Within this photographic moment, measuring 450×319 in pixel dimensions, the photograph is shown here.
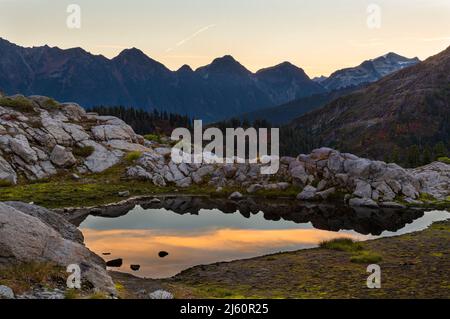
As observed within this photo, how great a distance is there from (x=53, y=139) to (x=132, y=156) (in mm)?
15614

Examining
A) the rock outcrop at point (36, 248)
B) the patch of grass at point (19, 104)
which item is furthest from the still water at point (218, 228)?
the patch of grass at point (19, 104)

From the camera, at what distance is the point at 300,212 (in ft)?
203

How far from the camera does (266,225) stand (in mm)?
53250

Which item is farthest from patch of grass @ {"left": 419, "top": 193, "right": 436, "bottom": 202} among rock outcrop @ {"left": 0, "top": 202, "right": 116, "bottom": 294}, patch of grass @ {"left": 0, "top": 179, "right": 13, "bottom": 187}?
patch of grass @ {"left": 0, "top": 179, "right": 13, "bottom": 187}

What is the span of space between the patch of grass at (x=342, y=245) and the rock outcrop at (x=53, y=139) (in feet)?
173

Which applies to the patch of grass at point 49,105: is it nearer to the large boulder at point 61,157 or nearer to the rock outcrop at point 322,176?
the large boulder at point 61,157

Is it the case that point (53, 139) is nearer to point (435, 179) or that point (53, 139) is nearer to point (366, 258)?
point (366, 258)

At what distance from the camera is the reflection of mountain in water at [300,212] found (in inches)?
2107

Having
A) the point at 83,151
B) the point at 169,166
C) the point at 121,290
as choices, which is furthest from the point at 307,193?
the point at 121,290

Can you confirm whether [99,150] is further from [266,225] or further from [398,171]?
[398,171]

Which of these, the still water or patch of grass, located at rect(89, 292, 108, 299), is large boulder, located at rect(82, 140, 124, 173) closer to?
the still water

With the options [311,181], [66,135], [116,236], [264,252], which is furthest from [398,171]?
[66,135]
